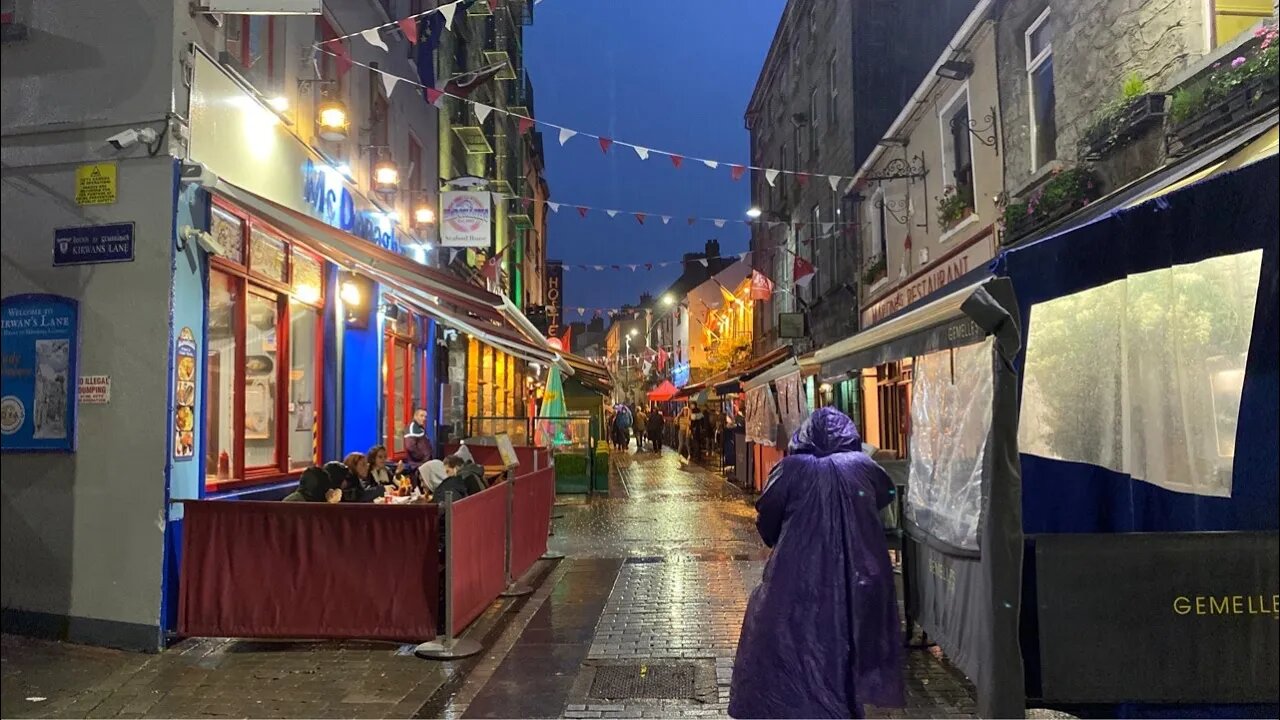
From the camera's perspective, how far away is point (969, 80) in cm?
1319

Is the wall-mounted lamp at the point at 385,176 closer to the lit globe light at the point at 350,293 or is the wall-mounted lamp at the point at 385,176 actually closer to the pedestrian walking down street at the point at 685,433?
the lit globe light at the point at 350,293

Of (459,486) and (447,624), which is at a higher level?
(459,486)

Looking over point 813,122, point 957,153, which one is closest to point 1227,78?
point 957,153

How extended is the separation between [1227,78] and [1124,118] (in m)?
1.46

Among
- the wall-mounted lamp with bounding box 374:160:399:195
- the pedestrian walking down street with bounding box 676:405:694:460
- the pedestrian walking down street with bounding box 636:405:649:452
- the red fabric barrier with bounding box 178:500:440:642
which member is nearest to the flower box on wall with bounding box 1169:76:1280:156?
the red fabric barrier with bounding box 178:500:440:642

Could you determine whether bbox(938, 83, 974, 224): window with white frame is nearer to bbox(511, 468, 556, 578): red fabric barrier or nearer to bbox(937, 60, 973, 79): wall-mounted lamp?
bbox(937, 60, 973, 79): wall-mounted lamp

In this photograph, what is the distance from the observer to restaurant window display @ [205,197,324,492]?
345 inches

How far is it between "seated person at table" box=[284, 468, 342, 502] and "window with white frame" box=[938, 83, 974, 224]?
387 inches

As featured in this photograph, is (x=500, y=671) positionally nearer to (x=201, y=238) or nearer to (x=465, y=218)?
(x=201, y=238)

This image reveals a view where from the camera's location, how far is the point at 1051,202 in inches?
374

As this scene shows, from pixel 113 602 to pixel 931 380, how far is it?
6594 millimetres

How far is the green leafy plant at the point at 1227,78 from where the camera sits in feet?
19.9

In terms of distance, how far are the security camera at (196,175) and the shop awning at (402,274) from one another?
0.09m

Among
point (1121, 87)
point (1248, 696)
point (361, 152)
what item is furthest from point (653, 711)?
point (361, 152)
